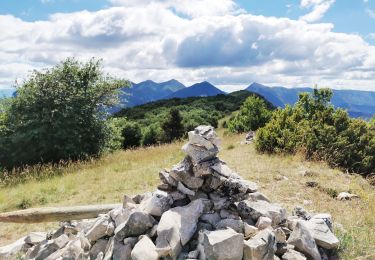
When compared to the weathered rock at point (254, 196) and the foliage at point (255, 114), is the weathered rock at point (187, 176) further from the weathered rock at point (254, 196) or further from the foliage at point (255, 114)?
the foliage at point (255, 114)

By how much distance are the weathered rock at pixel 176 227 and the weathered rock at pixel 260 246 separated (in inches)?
43.0

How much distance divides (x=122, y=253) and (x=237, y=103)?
14146cm

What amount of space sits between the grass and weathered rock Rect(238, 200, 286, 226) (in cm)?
131

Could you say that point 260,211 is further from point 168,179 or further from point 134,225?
point 134,225

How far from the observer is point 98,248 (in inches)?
328

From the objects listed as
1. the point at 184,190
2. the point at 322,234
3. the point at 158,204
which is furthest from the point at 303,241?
the point at 158,204

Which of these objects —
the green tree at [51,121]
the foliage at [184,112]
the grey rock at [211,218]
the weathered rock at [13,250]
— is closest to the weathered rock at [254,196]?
the grey rock at [211,218]

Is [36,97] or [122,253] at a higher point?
[36,97]

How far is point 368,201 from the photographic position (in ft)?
40.6

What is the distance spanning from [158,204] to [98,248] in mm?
1511

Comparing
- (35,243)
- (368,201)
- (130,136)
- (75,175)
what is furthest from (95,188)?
(130,136)

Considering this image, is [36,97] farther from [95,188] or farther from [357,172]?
[357,172]

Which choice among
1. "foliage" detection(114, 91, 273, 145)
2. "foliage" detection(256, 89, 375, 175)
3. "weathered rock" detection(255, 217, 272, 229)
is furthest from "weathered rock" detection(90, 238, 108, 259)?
"foliage" detection(114, 91, 273, 145)

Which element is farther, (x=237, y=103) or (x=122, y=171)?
(x=237, y=103)
